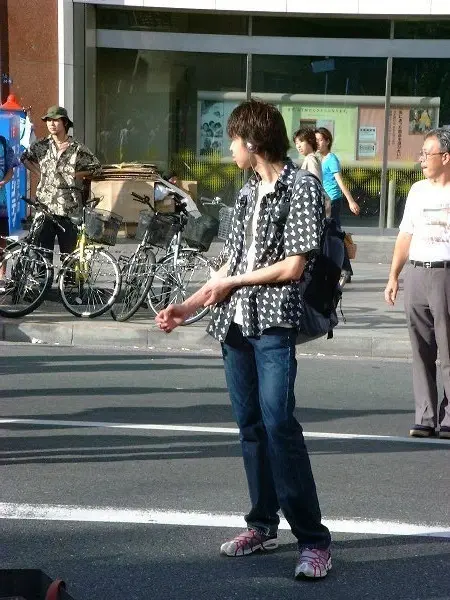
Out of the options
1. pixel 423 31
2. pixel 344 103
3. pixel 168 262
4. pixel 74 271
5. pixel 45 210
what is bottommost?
pixel 74 271

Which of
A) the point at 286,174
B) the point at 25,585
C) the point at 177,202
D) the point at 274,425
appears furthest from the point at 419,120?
the point at 25,585

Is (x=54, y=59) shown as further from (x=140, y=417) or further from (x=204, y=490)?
(x=204, y=490)

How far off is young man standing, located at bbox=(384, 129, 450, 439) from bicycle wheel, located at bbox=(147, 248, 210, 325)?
13.1ft

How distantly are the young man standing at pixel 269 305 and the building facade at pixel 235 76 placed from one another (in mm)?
12971

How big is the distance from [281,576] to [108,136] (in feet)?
46.3

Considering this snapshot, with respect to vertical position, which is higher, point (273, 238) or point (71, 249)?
point (273, 238)

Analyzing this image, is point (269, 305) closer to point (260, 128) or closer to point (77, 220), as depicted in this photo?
point (260, 128)

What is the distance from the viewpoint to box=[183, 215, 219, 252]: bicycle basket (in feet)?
36.1

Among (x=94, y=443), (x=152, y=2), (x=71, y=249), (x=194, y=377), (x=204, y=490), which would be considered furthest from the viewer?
(x=152, y=2)

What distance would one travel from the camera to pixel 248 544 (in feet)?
15.9

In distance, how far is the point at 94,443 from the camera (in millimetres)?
6762

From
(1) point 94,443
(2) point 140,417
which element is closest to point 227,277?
(1) point 94,443

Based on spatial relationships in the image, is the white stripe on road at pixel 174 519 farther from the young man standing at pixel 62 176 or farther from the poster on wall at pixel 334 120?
the poster on wall at pixel 334 120

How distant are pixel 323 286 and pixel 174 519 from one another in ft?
4.81
